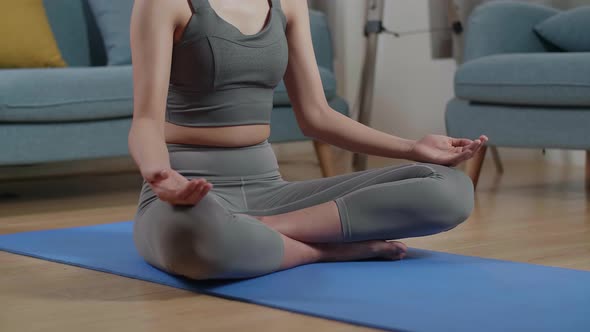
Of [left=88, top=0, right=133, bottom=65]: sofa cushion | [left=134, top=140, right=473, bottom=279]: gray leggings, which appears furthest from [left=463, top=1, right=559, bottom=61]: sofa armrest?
[left=134, top=140, right=473, bottom=279]: gray leggings

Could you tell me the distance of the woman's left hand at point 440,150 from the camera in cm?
176

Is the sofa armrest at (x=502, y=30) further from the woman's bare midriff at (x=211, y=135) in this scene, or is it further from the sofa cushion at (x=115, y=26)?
the woman's bare midriff at (x=211, y=135)

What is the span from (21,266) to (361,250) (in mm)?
695

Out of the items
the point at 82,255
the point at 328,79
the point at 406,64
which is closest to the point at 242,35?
the point at 82,255

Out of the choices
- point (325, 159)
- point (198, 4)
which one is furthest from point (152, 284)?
point (325, 159)

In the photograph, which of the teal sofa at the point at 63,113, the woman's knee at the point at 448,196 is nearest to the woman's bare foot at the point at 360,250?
the woman's knee at the point at 448,196

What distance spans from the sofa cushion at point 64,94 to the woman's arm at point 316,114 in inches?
41.0

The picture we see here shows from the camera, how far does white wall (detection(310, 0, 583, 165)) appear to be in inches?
177

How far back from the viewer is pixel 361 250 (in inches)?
70.3

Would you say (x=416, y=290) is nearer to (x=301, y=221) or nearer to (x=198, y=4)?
(x=301, y=221)

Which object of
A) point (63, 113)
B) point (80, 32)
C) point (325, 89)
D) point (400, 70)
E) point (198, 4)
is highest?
point (198, 4)

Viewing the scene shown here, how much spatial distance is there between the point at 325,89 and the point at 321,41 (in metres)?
0.31

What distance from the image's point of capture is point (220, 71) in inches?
68.3

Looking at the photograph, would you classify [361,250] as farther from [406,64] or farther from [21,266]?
[406,64]
